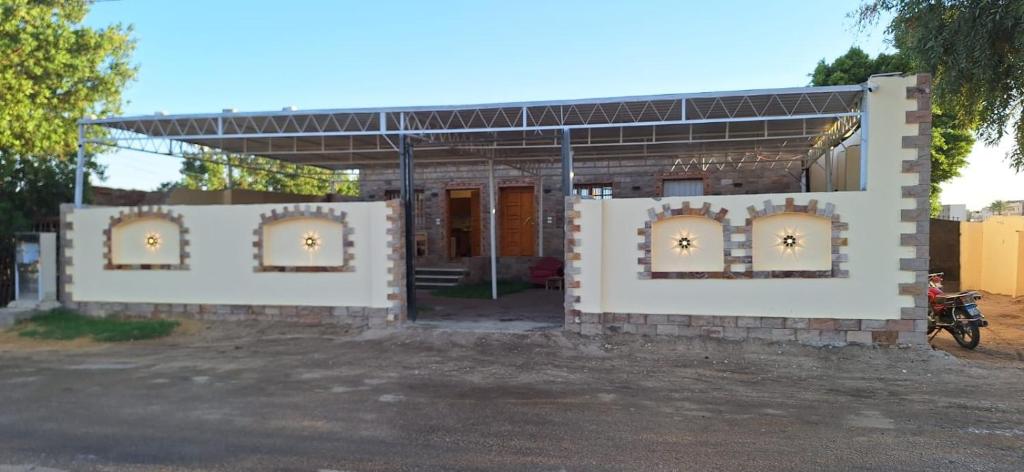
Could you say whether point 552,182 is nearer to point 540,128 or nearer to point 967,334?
point 540,128

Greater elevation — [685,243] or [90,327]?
[685,243]

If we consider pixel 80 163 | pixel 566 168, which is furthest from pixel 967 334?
pixel 80 163

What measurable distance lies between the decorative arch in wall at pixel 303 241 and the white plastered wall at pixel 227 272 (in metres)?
0.11

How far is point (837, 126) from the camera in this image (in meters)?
10.3

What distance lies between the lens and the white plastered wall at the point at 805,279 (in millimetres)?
7949

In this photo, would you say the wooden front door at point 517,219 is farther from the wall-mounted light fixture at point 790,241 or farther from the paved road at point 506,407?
the wall-mounted light fixture at point 790,241

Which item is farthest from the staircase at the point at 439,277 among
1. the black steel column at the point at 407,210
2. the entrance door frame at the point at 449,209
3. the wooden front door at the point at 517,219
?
the black steel column at the point at 407,210

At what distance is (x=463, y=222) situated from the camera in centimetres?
1828

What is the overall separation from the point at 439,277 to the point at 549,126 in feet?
22.7

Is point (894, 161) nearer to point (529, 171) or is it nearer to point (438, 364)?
point (438, 364)

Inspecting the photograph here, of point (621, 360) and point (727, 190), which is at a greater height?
point (727, 190)

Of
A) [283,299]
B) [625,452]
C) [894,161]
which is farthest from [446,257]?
[625,452]

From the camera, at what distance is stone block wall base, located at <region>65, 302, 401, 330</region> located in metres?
9.67

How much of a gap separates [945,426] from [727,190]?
1161 centimetres
